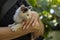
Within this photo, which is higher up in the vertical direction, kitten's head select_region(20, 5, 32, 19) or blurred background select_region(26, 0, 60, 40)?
kitten's head select_region(20, 5, 32, 19)

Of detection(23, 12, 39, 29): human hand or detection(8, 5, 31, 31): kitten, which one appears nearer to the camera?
detection(8, 5, 31, 31): kitten

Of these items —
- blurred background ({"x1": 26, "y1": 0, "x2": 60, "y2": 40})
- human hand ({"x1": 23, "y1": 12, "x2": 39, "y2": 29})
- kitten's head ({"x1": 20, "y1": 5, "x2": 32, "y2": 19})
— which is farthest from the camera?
blurred background ({"x1": 26, "y1": 0, "x2": 60, "y2": 40})

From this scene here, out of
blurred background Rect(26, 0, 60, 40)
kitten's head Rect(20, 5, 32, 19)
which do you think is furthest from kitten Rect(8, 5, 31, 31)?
blurred background Rect(26, 0, 60, 40)

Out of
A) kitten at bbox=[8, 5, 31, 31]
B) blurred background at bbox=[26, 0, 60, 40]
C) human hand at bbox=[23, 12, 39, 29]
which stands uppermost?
kitten at bbox=[8, 5, 31, 31]

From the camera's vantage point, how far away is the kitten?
3.19 ft

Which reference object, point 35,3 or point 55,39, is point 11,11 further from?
point 55,39

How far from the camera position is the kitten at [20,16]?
3.19ft

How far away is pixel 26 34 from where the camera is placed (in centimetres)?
112

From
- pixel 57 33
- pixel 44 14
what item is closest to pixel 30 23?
pixel 44 14

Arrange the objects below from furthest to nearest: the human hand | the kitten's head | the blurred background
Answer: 1. the blurred background
2. the human hand
3. the kitten's head

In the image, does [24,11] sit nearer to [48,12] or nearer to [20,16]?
[20,16]

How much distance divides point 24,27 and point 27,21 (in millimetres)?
37

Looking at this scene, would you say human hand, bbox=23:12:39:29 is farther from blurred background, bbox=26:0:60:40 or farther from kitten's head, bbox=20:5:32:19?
blurred background, bbox=26:0:60:40

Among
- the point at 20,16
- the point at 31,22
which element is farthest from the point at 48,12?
the point at 20,16
